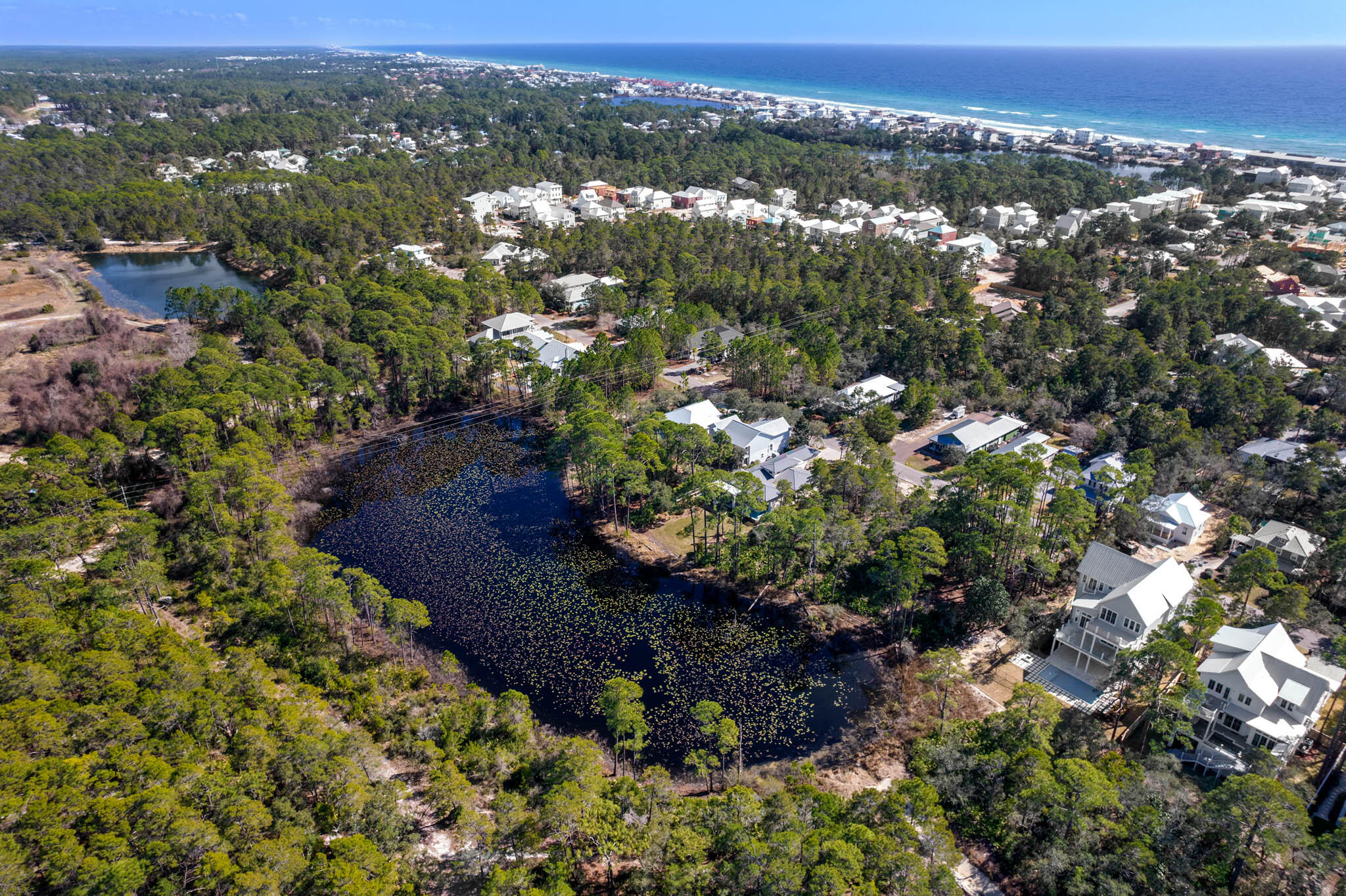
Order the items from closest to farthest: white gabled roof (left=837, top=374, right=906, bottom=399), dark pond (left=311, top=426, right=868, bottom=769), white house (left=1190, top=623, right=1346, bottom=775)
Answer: white house (left=1190, top=623, right=1346, bottom=775), dark pond (left=311, top=426, right=868, bottom=769), white gabled roof (left=837, top=374, right=906, bottom=399)

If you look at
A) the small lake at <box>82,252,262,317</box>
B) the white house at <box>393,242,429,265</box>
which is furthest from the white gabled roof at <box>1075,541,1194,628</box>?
the small lake at <box>82,252,262,317</box>

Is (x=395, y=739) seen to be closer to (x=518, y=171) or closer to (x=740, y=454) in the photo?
(x=740, y=454)

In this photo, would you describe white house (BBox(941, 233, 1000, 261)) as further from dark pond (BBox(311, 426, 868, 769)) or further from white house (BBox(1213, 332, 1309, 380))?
dark pond (BBox(311, 426, 868, 769))

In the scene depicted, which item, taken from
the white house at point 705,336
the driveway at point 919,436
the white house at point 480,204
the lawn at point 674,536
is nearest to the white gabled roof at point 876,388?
the driveway at point 919,436

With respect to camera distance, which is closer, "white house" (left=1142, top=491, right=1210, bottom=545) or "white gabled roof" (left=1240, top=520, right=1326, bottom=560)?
"white gabled roof" (left=1240, top=520, right=1326, bottom=560)

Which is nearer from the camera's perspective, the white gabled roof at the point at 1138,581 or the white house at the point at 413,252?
the white gabled roof at the point at 1138,581

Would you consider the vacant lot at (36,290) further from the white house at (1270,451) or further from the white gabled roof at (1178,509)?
the white house at (1270,451)
